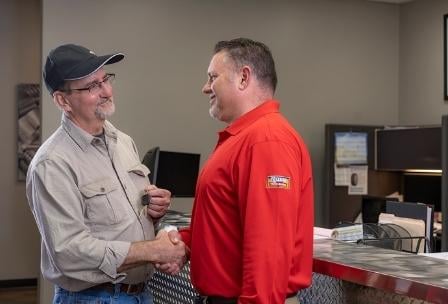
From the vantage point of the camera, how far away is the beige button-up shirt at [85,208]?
1890 millimetres

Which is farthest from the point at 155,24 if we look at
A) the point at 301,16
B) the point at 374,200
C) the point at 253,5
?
the point at 374,200

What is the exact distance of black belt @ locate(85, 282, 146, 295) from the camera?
2.02 metres

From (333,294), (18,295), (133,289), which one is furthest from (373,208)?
(18,295)

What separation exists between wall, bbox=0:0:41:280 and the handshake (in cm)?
502

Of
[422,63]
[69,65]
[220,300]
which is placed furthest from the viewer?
[422,63]

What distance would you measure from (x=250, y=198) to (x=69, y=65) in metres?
0.85

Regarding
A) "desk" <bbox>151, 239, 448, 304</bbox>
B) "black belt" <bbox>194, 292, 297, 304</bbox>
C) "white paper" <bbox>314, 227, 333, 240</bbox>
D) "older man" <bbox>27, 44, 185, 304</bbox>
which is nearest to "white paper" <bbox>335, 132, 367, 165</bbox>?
"white paper" <bbox>314, 227, 333, 240</bbox>

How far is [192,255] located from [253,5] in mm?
4454

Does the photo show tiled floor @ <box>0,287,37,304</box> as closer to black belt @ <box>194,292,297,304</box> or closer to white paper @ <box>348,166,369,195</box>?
white paper @ <box>348,166,369,195</box>

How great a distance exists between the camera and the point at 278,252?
1547 mm

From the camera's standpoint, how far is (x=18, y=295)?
21.0 feet

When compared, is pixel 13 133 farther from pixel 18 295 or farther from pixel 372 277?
pixel 372 277

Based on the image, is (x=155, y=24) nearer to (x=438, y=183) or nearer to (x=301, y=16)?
(x=301, y=16)

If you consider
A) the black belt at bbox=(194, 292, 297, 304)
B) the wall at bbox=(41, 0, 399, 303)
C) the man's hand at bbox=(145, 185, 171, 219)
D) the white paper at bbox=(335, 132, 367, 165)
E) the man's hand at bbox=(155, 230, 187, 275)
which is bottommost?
the black belt at bbox=(194, 292, 297, 304)
